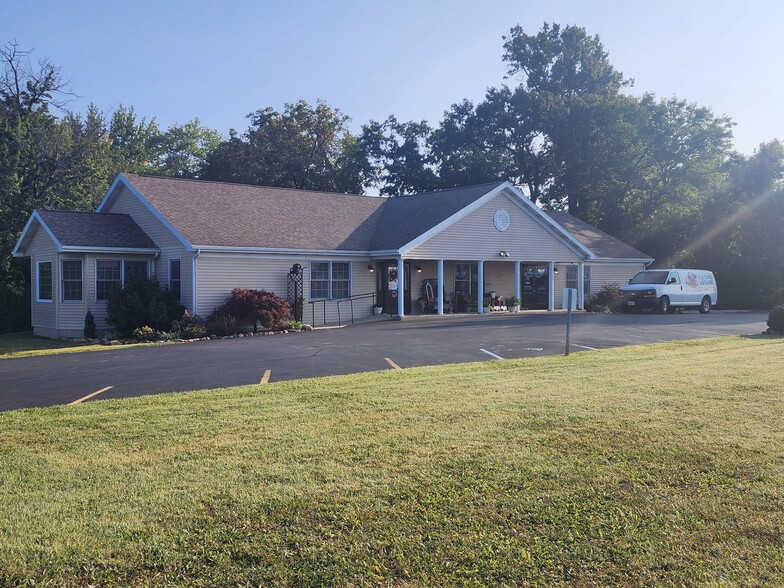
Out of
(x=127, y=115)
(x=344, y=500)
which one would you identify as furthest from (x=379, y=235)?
(x=127, y=115)

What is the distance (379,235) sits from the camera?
30.4 metres

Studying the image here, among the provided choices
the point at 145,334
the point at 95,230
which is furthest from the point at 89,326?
the point at 95,230

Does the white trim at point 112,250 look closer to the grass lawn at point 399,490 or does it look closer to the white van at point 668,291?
the grass lawn at point 399,490

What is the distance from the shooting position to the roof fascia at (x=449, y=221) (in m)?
28.0

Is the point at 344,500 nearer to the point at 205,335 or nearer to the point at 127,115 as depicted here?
the point at 205,335

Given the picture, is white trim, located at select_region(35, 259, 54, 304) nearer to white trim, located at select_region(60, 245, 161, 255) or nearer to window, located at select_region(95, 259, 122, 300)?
window, located at select_region(95, 259, 122, 300)

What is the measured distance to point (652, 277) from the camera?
32.8m

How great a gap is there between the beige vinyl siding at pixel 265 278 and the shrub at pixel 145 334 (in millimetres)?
2269

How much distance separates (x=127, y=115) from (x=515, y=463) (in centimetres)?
6102

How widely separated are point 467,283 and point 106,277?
621 inches

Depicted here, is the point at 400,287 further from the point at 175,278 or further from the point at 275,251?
the point at 175,278

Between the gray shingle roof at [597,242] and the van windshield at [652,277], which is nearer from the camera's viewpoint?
the van windshield at [652,277]

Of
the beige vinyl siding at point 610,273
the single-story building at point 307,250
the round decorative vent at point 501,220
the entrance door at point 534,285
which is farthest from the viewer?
the beige vinyl siding at point 610,273

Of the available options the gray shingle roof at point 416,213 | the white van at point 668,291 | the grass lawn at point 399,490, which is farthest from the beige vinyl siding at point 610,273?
the grass lawn at point 399,490
